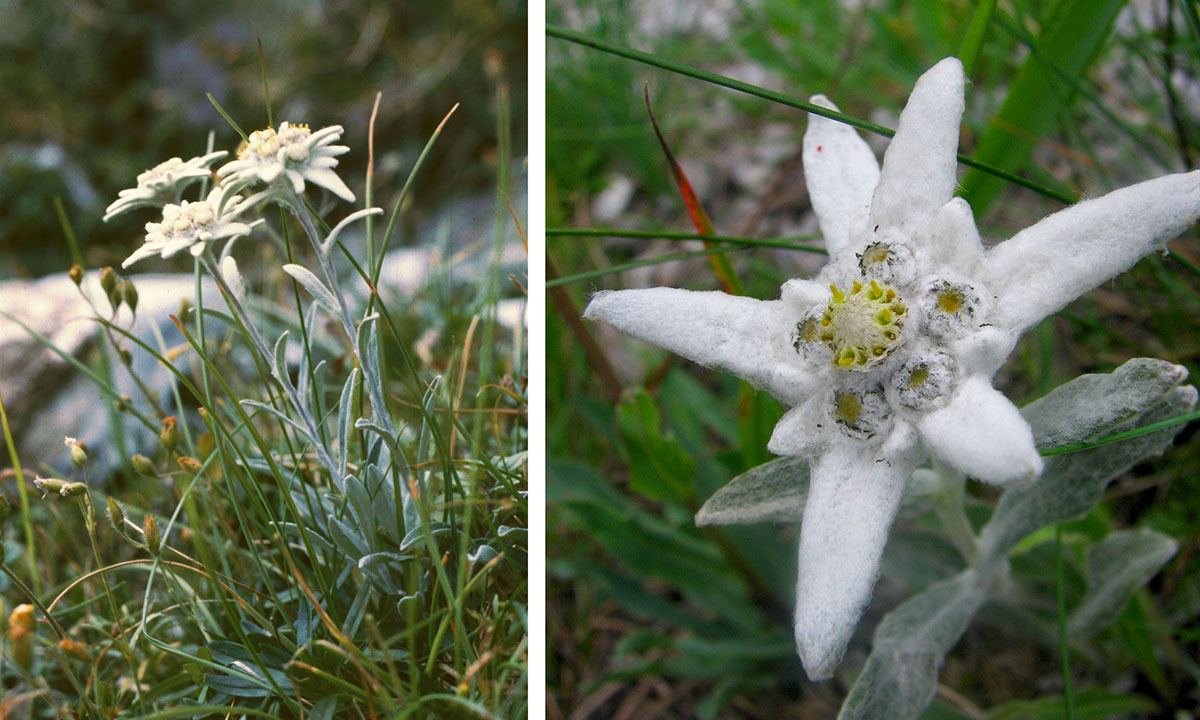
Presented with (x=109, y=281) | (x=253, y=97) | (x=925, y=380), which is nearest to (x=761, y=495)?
(x=925, y=380)

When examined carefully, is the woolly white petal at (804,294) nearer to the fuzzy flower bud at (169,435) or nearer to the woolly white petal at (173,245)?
the woolly white petal at (173,245)

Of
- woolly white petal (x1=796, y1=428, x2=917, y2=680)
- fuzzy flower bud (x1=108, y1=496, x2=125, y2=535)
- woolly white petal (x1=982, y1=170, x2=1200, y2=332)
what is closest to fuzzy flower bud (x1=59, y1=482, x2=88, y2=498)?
fuzzy flower bud (x1=108, y1=496, x2=125, y2=535)

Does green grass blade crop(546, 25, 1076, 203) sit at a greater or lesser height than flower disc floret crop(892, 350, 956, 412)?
greater

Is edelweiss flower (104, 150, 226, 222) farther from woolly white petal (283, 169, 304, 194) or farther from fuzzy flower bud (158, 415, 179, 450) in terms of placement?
fuzzy flower bud (158, 415, 179, 450)

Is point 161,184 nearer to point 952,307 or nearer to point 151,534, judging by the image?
point 151,534

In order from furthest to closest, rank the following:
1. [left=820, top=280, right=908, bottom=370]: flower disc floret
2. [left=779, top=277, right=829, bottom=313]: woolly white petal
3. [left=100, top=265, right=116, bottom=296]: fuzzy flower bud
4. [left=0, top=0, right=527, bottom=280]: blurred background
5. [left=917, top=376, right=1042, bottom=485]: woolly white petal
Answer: [left=0, top=0, right=527, bottom=280]: blurred background, [left=100, top=265, right=116, bottom=296]: fuzzy flower bud, [left=779, top=277, right=829, bottom=313]: woolly white petal, [left=820, top=280, right=908, bottom=370]: flower disc floret, [left=917, top=376, right=1042, bottom=485]: woolly white petal

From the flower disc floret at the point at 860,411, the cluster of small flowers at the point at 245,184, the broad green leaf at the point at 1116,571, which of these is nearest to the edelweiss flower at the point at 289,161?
the cluster of small flowers at the point at 245,184

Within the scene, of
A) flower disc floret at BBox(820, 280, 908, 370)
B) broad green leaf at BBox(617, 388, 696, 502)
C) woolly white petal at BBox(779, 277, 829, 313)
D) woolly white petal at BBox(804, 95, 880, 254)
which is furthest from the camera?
broad green leaf at BBox(617, 388, 696, 502)
